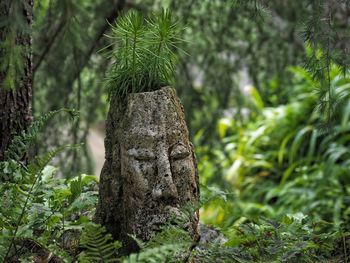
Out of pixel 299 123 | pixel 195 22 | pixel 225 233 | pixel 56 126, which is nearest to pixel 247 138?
pixel 299 123

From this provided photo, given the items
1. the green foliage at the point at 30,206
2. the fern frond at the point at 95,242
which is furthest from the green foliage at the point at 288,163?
the fern frond at the point at 95,242

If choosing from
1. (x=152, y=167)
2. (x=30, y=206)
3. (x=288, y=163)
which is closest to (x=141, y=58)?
(x=152, y=167)

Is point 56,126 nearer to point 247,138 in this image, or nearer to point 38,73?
point 38,73

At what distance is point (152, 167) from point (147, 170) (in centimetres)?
2

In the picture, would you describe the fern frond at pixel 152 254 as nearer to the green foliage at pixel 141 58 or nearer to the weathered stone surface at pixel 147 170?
the weathered stone surface at pixel 147 170

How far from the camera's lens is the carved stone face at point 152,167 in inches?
85.4

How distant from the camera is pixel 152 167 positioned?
218cm

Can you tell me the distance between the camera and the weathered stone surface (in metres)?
2.17

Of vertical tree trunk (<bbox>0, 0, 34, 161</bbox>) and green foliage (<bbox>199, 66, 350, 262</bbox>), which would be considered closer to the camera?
vertical tree trunk (<bbox>0, 0, 34, 161</bbox>)

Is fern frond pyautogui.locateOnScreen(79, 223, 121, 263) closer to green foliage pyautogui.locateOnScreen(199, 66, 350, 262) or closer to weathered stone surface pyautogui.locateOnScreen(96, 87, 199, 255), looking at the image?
weathered stone surface pyautogui.locateOnScreen(96, 87, 199, 255)

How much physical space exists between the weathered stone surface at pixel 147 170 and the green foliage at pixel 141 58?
9 cm

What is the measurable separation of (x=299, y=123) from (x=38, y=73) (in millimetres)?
2933

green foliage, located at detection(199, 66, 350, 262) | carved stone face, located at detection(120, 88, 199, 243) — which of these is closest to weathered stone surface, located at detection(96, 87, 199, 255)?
carved stone face, located at detection(120, 88, 199, 243)

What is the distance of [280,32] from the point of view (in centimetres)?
548
